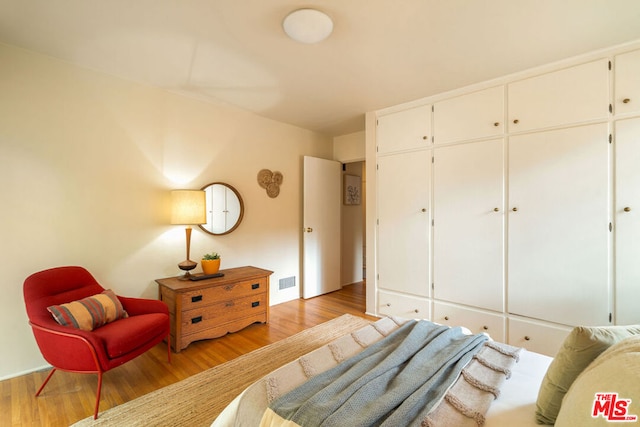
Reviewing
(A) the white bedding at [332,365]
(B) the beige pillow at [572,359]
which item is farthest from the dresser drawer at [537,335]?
(B) the beige pillow at [572,359]

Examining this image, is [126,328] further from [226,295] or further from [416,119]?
[416,119]

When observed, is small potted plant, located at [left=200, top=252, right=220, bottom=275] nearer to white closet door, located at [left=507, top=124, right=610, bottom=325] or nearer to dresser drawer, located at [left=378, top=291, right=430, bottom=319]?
dresser drawer, located at [left=378, top=291, right=430, bottom=319]

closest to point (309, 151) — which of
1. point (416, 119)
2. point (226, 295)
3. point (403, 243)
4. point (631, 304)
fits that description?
point (416, 119)

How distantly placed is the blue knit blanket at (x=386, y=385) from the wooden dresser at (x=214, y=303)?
179 cm

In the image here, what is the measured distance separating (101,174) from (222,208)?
3.86 feet

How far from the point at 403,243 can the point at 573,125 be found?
1783 millimetres

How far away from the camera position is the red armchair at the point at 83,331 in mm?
1709

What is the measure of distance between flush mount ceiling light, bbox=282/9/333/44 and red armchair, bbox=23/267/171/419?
2268 millimetres

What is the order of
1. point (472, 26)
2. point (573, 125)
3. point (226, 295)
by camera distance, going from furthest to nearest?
point (226, 295), point (573, 125), point (472, 26)

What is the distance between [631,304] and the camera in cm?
205

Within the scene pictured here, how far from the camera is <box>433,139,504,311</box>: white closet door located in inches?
102

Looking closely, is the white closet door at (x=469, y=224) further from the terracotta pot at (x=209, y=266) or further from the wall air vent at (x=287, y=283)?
the terracotta pot at (x=209, y=266)

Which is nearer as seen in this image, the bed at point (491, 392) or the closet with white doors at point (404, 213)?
the bed at point (491, 392)

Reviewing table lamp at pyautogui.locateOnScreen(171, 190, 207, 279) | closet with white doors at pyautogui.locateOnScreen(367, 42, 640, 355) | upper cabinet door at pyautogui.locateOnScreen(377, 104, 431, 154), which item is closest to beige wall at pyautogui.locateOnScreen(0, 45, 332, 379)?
table lamp at pyautogui.locateOnScreen(171, 190, 207, 279)
